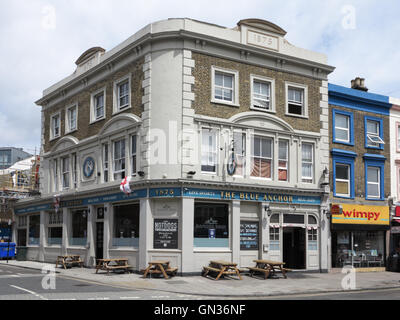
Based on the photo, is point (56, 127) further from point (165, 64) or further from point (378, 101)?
point (378, 101)

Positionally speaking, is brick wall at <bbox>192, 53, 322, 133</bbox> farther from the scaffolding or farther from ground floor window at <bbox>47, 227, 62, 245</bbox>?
the scaffolding

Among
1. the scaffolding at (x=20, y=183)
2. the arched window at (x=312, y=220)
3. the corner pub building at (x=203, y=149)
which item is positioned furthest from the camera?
the scaffolding at (x=20, y=183)

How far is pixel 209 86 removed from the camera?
22844mm

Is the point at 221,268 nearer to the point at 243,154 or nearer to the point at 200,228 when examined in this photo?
the point at 200,228

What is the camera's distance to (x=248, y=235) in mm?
23203

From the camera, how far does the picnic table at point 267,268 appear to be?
21.1 m

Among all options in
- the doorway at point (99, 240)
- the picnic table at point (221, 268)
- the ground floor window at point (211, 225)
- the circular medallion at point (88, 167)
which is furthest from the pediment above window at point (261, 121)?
the doorway at point (99, 240)

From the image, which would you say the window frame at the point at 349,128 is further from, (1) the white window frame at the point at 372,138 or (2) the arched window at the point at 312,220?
(2) the arched window at the point at 312,220

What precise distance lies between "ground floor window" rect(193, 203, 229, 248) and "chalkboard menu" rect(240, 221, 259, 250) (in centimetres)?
82

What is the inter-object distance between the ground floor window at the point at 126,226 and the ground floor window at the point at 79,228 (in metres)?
3.26

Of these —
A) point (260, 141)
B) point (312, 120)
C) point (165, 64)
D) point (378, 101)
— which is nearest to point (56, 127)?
point (165, 64)

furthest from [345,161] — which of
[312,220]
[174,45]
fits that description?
[174,45]

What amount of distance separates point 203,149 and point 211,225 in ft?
11.2

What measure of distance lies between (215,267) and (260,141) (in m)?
6.60
